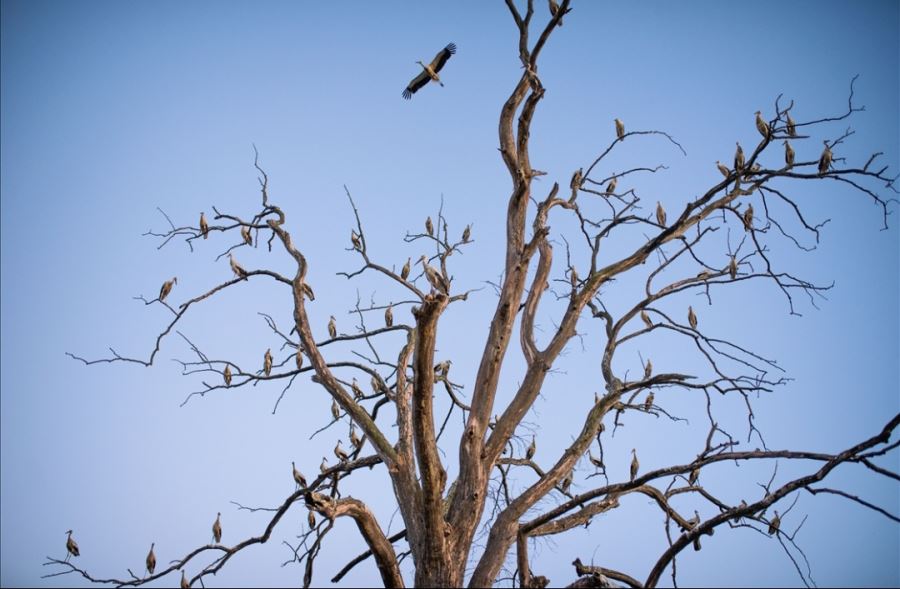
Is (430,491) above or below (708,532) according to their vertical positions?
above

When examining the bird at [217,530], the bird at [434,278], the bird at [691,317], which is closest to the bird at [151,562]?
the bird at [217,530]

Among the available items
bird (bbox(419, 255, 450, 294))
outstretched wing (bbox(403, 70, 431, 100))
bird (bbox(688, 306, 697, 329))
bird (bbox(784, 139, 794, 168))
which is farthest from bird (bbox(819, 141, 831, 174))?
outstretched wing (bbox(403, 70, 431, 100))

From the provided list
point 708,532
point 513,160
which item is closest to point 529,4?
point 513,160

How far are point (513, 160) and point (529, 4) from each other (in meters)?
1.40

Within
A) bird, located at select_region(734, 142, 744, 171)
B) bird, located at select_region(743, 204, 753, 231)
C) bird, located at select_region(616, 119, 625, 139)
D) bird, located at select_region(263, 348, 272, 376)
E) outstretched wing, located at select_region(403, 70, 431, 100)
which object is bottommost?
bird, located at select_region(263, 348, 272, 376)

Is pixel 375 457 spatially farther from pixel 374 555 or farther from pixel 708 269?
pixel 708 269

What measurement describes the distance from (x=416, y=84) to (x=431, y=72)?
0.85ft

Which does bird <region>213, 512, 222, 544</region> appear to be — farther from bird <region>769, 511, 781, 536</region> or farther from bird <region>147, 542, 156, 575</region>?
bird <region>769, 511, 781, 536</region>

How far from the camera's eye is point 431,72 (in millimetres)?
7613

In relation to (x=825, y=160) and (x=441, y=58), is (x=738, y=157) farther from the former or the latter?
(x=441, y=58)

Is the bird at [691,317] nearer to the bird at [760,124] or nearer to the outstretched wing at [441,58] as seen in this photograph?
the bird at [760,124]

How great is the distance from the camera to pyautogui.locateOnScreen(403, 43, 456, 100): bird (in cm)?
763

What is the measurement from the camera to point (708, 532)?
18.2 feet

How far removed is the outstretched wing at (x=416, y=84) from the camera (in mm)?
7719
